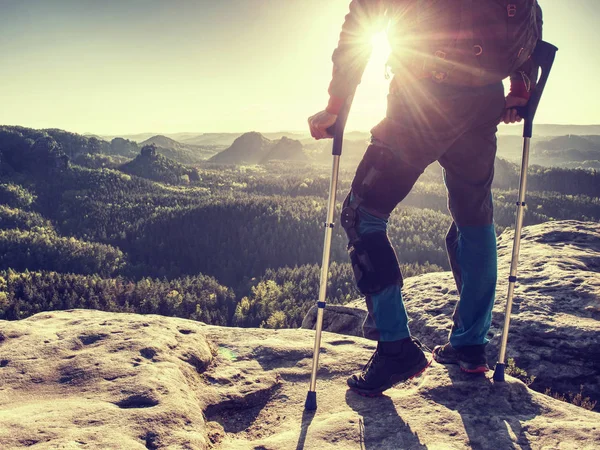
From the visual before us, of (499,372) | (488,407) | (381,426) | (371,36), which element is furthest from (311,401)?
(371,36)

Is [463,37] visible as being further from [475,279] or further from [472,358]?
[472,358]

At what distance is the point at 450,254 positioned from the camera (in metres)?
5.11

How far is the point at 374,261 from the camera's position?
13.7 feet

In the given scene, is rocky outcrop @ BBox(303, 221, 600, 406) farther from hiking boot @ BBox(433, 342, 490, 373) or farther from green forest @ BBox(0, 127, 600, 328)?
green forest @ BBox(0, 127, 600, 328)

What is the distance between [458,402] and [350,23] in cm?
369

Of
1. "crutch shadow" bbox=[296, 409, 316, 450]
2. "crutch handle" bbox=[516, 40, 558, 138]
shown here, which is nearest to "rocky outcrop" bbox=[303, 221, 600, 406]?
"crutch handle" bbox=[516, 40, 558, 138]

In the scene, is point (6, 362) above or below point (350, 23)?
below

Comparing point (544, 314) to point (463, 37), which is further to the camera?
point (544, 314)

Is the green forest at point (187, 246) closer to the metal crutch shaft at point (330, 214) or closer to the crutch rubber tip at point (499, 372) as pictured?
the crutch rubber tip at point (499, 372)

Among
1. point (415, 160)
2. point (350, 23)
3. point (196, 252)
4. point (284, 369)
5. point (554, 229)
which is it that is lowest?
point (196, 252)


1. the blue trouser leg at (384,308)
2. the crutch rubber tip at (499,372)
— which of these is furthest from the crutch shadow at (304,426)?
the crutch rubber tip at (499,372)

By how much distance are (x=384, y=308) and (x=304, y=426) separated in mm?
1271

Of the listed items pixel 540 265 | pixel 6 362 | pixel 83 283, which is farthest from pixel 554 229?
pixel 83 283

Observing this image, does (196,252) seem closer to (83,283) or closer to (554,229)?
(83,283)
